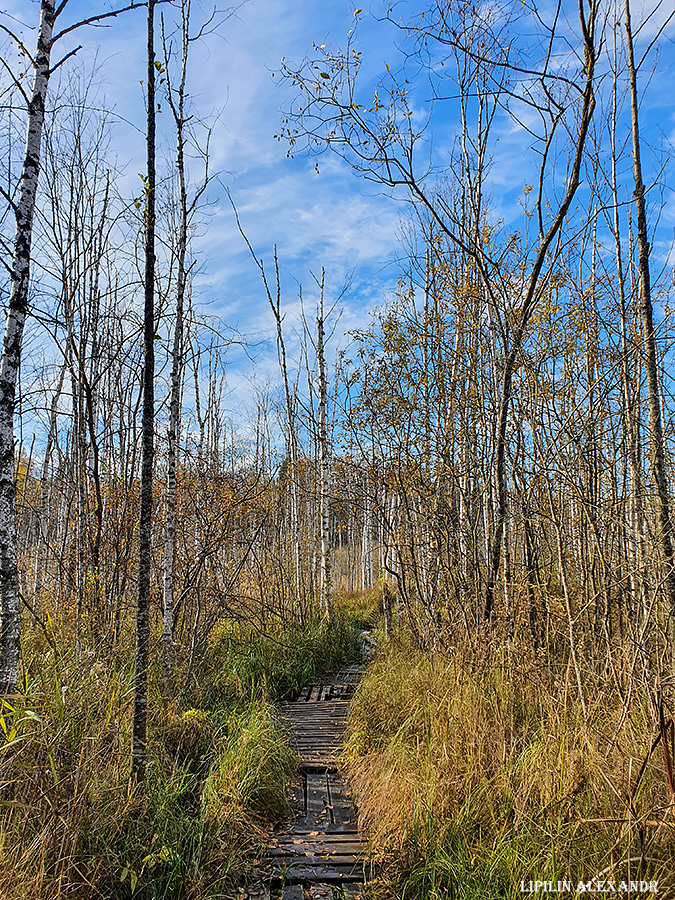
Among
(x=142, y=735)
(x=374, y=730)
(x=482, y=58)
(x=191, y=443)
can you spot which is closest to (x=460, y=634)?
(x=374, y=730)

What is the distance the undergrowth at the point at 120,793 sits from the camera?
2.44 metres

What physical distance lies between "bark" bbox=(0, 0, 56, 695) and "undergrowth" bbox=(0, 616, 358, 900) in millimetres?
275

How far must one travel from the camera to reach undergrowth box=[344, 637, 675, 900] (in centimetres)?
229

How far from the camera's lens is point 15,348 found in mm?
3365

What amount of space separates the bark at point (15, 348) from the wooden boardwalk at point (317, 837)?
77.8 inches

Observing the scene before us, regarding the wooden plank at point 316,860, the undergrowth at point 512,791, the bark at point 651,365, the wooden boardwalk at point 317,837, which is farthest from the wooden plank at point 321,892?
the bark at point 651,365

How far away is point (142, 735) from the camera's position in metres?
3.18

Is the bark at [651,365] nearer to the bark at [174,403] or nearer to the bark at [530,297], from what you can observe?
the bark at [530,297]

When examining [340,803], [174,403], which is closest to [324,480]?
[174,403]

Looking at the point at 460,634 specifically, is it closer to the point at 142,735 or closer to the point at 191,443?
the point at 142,735

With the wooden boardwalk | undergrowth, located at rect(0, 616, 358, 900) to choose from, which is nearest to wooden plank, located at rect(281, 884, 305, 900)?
the wooden boardwalk

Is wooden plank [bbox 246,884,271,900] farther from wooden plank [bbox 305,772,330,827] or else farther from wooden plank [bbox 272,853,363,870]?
wooden plank [bbox 305,772,330,827]

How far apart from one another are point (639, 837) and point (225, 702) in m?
4.15

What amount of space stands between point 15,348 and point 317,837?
383 centimetres
